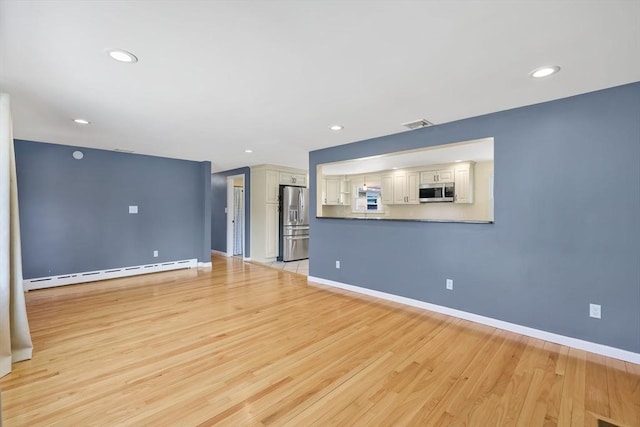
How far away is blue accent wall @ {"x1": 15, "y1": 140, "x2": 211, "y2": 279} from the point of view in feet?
14.8

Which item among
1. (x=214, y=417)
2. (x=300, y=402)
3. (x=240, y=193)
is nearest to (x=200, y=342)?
(x=214, y=417)

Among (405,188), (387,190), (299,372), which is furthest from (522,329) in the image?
(387,190)

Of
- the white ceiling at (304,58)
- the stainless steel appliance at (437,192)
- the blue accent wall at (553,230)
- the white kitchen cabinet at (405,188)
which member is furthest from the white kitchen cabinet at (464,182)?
the white ceiling at (304,58)

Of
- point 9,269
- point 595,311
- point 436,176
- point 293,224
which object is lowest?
point 595,311

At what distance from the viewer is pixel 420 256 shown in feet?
12.2

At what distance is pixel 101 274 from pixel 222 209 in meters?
3.16

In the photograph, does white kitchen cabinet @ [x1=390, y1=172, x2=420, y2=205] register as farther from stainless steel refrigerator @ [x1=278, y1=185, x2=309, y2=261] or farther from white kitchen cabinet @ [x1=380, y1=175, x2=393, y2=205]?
stainless steel refrigerator @ [x1=278, y1=185, x2=309, y2=261]

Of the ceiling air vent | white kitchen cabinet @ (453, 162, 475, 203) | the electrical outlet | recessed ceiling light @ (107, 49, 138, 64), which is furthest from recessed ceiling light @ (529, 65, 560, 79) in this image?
white kitchen cabinet @ (453, 162, 475, 203)

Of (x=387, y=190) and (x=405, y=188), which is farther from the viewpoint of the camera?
(x=387, y=190)

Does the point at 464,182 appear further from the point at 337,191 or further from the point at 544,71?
the point at 544,71

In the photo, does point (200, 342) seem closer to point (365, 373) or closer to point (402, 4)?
point (365, 373)

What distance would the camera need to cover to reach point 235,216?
7.78m

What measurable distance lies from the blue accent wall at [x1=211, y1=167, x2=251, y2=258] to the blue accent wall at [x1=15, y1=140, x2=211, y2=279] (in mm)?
1043

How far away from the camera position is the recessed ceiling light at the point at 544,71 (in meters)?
2.17
